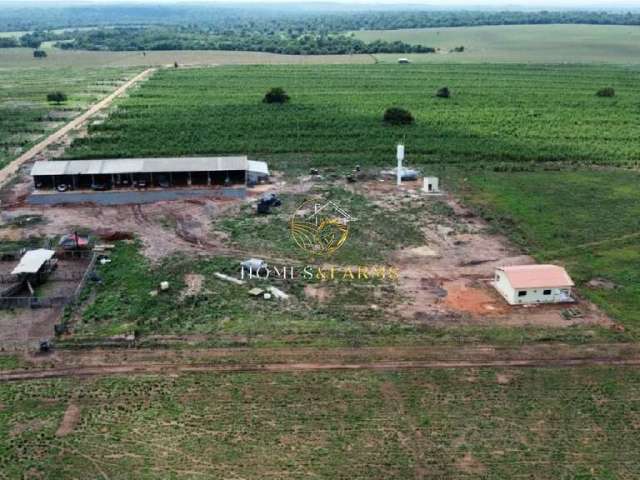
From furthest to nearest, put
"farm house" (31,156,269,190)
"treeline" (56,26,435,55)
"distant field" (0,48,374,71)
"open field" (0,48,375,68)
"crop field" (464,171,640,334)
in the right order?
"treeline" (56,26,435,55), "distant field" (0,48,374,71), "open field" (0,48,375,68), "farm house" (31,156,269,190), "crop field" (464,171,640,334)

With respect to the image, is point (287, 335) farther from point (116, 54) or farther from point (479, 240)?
point (116, 54)

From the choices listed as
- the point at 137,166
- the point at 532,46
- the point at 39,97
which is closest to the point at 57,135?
the point at 137,166

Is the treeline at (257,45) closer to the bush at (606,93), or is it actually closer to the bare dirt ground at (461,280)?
the bush at (606,93)

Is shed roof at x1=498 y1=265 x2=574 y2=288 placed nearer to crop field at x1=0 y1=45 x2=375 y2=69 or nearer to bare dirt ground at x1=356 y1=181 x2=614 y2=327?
bare dirt ground at x1=356 y1=181 x2=614 y2=327

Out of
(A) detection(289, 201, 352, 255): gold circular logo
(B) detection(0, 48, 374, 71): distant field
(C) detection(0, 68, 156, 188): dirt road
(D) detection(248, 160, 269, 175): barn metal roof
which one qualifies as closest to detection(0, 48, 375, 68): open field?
(B) detection(0, 48, 374, 71): distant field

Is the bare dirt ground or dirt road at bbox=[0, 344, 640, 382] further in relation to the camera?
the bare dirt ground

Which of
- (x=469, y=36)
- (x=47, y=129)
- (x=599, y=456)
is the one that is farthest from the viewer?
(x=469, y=36)

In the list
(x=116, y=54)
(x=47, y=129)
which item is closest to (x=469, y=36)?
(x=116, y=54)

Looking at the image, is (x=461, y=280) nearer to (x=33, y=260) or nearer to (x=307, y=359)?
(x=307, y=359)
